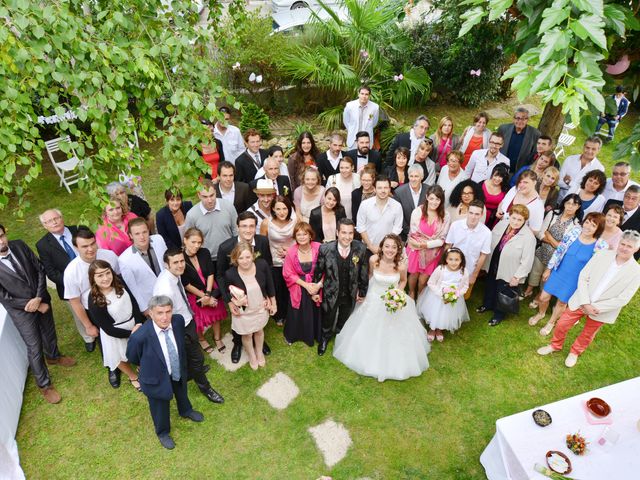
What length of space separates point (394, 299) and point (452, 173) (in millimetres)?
2589

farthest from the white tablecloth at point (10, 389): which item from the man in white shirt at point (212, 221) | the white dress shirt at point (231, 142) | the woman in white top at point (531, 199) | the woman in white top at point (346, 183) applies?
the woman in white top at point (531, 199)

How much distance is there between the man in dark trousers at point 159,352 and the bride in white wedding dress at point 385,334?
2.27 m

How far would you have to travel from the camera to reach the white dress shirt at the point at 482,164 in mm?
7219

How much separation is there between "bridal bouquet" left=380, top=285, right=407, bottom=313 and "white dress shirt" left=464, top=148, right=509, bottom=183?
9.63 ft

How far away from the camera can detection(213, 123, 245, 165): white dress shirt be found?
26.6ft

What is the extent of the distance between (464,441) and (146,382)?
3.61m

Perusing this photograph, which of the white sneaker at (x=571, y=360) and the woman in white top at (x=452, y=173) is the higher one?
the woman in white top at (x=452, y=173)

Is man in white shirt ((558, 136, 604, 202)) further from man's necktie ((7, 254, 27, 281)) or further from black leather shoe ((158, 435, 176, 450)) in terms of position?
man's necktie ((7, 254, 27, 281))

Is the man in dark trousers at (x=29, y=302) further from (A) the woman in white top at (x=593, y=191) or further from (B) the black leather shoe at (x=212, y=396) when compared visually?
(A) the woman in white top at (x=593, y=191)

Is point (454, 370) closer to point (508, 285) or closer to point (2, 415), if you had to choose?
point (508, 285)

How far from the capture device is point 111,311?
499 centimetres

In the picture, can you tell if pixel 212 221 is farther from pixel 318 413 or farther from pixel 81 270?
pixel 318 413

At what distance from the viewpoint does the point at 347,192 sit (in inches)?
273

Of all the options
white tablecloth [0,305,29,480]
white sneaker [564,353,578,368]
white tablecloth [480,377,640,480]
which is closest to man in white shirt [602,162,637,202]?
white sneaker [564,353,578,368]
